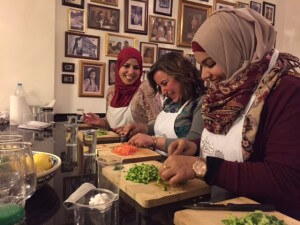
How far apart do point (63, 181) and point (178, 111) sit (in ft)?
2.98

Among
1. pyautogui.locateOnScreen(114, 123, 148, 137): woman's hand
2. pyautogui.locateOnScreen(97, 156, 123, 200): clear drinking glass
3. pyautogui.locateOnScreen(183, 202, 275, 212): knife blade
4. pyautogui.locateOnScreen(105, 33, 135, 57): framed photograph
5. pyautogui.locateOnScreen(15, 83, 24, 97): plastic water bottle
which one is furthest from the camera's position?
pyautogui.locateOnScreen(105, 33, 135, 57): framed photograph

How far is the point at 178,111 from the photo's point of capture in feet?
5.57

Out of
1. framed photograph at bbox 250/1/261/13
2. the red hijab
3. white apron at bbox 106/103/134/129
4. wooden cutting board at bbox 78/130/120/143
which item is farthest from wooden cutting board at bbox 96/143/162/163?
framed photograph at bbox 250/1/261/13

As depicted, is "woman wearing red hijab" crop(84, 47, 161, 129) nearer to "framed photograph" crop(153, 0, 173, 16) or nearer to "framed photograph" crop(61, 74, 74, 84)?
"framed photograph" crop(61, 74, 74, 84)

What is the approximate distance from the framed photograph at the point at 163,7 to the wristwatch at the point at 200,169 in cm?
245

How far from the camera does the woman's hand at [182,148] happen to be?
1.18 metres

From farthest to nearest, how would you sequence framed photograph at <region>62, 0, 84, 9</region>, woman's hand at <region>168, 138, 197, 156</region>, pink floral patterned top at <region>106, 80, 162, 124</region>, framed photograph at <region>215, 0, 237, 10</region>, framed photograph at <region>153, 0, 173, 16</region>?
framed photograph at <region>215, 0, 237, 10</region> < framed photograph at <region>153, 0, 173, 16</region> < framed photograph at <region>62, 0, 84, 9</region> < pink floral patterned top at <region>106, 80, 162, 124</region> < woman's hand at <region>168, 138, 197, 156</region>

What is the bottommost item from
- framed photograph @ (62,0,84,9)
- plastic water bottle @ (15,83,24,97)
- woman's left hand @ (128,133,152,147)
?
woman's left hand @ (128,133,152,147)

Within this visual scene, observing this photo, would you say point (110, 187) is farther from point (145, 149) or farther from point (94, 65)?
point (94, 65)

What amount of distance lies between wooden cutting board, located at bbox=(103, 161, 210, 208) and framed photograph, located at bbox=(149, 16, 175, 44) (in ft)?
7.76

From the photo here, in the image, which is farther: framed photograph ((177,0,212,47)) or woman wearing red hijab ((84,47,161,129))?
framed photograph ((177,0,212,47))

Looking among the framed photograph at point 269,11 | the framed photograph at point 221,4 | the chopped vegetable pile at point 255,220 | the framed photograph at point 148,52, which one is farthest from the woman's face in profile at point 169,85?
the framed photograph at point 269,11

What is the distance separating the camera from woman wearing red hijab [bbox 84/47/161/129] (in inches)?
87.2

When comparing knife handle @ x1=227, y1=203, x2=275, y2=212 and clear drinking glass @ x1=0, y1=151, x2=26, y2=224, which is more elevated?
clear drinking glass @ x1=0, y1=151, x2=26, y2=224
